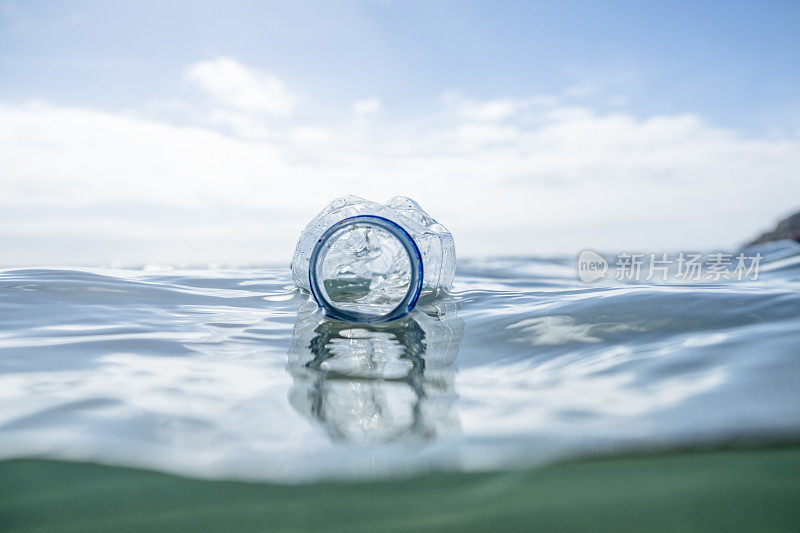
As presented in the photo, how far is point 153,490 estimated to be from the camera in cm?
98

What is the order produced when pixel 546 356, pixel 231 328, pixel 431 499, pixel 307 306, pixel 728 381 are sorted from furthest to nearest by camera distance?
pixel 307 306, pixel 231 328, pixel 546 356, pixel 728 381, pixel 431 499

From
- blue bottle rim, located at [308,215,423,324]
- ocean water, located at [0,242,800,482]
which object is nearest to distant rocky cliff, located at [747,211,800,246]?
ocean water, located at [0,242,800,482]

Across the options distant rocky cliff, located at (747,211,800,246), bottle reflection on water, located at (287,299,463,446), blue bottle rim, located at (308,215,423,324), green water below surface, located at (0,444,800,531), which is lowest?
green water below surface, located at (0,444,800,531)

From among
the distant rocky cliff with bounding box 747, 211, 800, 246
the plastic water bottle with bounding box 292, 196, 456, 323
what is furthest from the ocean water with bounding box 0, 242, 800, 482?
the distant rocky cliff with bounding box 747, 211, 800, 246

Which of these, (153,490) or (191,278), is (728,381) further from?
(191,278)

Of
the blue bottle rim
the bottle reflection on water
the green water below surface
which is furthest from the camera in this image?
the blue bottle rim

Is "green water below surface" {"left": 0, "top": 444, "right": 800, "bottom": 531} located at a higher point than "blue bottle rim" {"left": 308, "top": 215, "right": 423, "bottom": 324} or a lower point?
lower

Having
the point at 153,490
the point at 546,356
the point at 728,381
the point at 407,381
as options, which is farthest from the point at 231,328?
the point at 728,381

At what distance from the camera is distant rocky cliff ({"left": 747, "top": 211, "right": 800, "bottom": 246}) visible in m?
7.84

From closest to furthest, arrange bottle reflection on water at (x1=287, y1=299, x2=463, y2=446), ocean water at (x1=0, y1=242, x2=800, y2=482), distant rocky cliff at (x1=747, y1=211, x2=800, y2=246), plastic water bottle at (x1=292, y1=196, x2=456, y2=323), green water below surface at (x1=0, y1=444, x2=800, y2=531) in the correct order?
green water below surface at (x1=0, y1=444, x2=800, y2=531), ocean water at (x1=0, y1=242, x2=800, y2=482), bottle reflection on water at (x1=287, y1=299, x2=463, y2=446), plastic water bottle at (x1=292, y1=196, x2=456, y2=323), distant rocky cliff at (x1=747, y1=211, x2=800, y2=246)

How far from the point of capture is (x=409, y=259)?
2.20 m

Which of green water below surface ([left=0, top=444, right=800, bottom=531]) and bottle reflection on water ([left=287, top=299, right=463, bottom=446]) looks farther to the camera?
bottle reflection on water ([left=287, top=299, right=463, bottom=446])

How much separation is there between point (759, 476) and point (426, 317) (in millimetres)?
1599

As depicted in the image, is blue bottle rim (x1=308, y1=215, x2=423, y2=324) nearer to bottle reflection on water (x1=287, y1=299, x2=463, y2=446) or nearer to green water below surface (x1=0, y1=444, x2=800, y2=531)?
bottle reflection on water (x1=287, y1=299, x2=463, y2=446)
